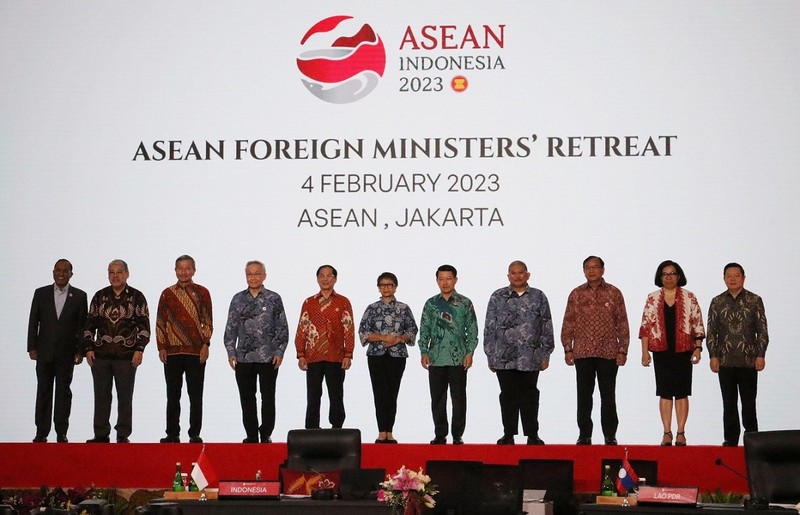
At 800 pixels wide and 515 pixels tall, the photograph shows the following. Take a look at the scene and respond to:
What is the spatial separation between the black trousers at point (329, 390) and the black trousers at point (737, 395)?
2.70 meters

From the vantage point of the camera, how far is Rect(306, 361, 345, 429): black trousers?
9.12 m

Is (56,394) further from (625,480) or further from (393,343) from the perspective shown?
(625,480)

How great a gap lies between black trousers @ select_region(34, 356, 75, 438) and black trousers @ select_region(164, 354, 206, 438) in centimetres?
74

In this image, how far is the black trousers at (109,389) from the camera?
9.20 metres

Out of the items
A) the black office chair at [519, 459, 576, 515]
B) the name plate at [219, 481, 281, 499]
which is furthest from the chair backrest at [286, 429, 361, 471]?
the black office chair at [519, 459, 576, 515]

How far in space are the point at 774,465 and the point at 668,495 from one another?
76 centimetres

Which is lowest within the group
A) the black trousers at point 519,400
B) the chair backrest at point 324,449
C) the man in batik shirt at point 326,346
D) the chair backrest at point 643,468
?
the chair backrest at point 643,468

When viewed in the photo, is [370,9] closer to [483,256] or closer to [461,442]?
[483,256]

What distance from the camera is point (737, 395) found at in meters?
8.84

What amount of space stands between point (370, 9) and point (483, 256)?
7.14ft

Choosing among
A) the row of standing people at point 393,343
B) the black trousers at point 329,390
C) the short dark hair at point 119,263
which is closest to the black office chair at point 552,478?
the row of standing people at point 393,343

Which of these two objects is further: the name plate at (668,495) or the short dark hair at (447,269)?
the short dark hair at (447,269)

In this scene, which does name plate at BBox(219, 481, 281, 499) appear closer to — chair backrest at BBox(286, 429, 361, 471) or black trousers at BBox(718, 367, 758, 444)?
chair backrest at BBox(286, 429, 361, 471)

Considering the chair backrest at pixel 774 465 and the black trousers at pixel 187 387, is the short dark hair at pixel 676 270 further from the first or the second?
the black trousers at pixel 187 387
